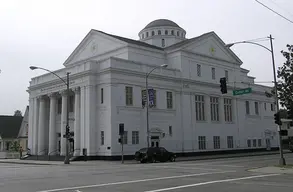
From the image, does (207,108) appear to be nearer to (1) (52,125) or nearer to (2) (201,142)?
(2) (201,142)

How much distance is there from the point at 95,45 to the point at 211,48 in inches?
702

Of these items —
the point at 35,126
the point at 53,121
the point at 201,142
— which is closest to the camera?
the point at 53,121

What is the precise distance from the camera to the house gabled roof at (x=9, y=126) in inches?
3000

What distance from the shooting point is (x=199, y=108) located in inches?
2090

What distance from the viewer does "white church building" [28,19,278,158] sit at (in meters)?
43.4

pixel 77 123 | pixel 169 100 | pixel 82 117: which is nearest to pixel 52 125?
pixel 77 123

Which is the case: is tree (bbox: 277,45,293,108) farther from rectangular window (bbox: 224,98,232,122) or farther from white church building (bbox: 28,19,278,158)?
rectangular window (bbox: 224,98,232,122)

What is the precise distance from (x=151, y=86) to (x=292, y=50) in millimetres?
20518

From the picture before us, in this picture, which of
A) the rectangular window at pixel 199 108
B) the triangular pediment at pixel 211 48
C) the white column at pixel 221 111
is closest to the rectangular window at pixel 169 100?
the rectangular window at pixel 199 108

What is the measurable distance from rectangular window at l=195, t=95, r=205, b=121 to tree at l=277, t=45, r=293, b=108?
22773mm

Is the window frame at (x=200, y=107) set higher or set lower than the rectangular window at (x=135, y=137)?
higher

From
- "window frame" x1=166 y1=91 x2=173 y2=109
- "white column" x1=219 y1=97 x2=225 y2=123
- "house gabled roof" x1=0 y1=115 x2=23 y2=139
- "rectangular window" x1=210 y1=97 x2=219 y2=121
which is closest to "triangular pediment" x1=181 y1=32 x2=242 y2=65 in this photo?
"rectangular window" x1=210 y1=97 x2=219 y2=121

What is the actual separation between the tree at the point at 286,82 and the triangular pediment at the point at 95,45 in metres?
24.3

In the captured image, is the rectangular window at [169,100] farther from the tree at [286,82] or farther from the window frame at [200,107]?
→ the tree at [286,82]
